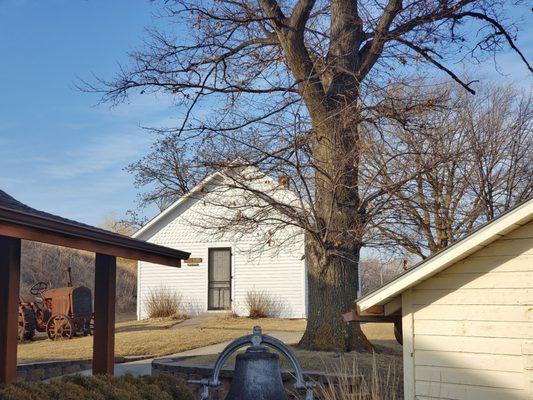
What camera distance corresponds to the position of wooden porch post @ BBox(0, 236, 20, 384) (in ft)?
22.0

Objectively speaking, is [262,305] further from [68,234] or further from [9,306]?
[9,306]

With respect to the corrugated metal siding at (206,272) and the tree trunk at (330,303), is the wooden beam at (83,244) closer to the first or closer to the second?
the tree trunk at (330,303)

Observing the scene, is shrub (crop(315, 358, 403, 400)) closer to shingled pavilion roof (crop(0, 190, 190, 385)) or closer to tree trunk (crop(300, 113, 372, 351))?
tree trunk (crop(300, 113, 372, 351))

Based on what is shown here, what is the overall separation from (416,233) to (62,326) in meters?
11.4

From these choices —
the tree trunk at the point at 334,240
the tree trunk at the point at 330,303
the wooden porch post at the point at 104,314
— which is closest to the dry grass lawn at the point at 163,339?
the tree trunk at the point at 330,303

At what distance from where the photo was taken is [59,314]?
2089cm

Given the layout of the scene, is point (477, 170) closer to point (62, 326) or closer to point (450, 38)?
point (450, 38)

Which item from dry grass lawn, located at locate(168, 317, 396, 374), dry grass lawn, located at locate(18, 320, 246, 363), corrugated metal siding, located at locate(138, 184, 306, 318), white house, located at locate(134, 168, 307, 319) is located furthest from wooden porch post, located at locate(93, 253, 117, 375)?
corrugated metal siding, located at locate(138, 184, 306, 318)

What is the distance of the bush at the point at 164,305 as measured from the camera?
2627 centimetres

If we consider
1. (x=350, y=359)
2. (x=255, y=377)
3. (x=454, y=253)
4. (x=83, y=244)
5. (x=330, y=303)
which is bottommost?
(x=350, y=359)

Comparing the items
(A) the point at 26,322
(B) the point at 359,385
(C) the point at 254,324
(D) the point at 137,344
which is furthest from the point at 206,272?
(B) the point at 359,385

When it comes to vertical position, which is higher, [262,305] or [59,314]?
[262,305]

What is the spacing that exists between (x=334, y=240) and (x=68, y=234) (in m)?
6.29

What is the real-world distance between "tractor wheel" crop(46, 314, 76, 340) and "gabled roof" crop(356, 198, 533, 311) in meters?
14.9
